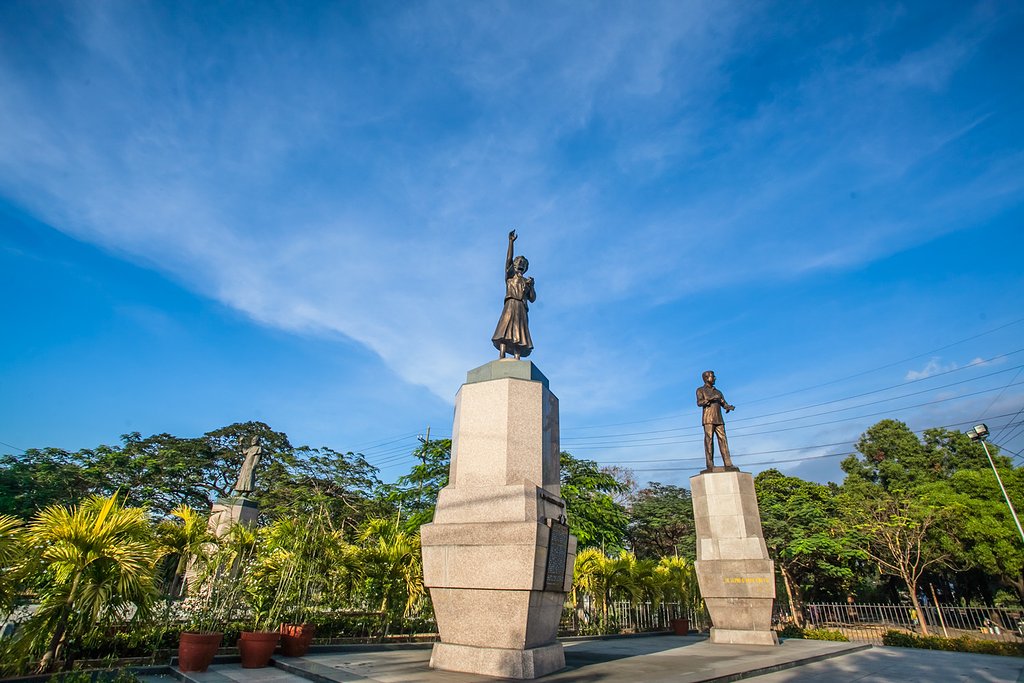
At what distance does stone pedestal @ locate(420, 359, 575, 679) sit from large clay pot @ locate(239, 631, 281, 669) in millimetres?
2513

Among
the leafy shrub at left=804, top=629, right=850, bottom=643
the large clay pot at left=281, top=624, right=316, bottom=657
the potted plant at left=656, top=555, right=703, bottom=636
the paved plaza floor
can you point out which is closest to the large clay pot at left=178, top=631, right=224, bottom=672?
the paved plaza floor

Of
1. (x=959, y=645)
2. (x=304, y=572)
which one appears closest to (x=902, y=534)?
(x=959, y=645)

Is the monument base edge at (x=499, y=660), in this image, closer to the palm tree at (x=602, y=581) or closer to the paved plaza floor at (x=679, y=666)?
the paved plaza floor at (x=679, y=666)

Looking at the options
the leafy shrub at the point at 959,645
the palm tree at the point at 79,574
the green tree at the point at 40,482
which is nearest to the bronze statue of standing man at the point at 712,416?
the leafy shrub at the point at 959,645

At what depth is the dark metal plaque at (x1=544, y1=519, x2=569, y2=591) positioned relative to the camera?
23.5 feet

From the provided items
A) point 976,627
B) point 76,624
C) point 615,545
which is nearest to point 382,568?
point 76,624

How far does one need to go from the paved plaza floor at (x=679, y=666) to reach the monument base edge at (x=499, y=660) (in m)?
0.18

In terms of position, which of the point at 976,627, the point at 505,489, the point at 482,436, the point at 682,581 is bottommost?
the point at 976,627

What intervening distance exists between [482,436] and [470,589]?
221 cm

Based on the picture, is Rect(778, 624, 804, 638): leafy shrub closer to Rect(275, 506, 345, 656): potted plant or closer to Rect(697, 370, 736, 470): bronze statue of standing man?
Rect(697, 370, 736, 470): bronze statue of standing man

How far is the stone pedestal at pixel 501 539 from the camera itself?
6.79 m

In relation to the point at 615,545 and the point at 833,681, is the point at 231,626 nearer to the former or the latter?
the point at 833,681

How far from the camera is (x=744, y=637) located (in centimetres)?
1176

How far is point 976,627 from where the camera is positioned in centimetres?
2452
